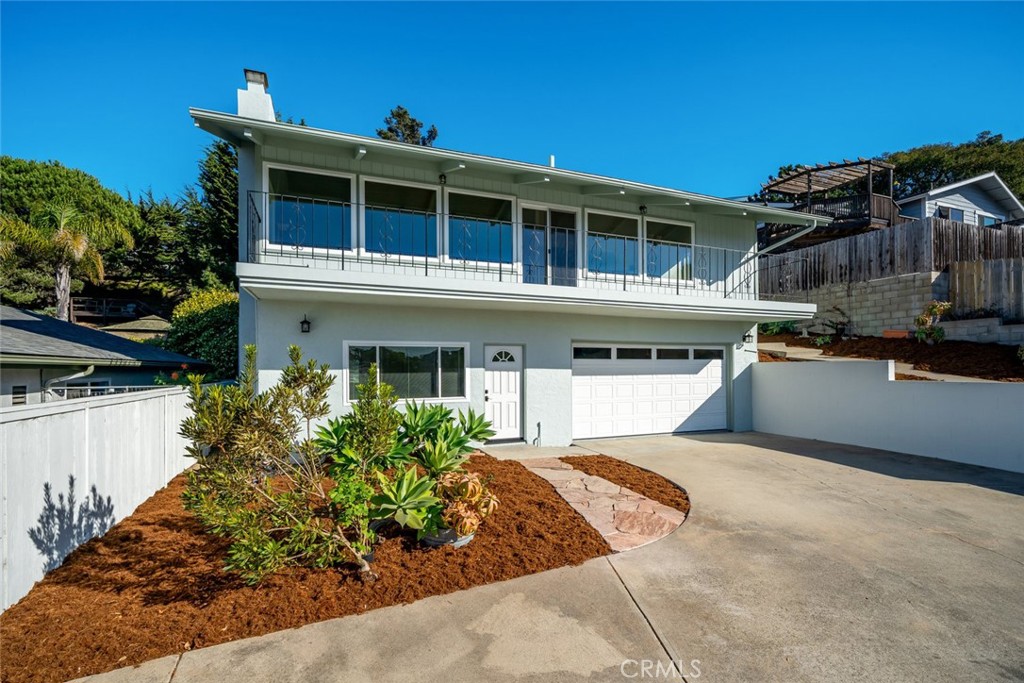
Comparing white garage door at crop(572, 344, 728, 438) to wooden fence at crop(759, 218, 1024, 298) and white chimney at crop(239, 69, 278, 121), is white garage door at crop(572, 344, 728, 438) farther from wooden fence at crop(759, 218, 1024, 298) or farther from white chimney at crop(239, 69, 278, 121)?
wooden fence at crop(759, 218, 1024, 298)

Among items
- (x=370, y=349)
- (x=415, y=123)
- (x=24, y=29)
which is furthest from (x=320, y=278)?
(x=415, y=123)

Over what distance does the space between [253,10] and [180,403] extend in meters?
7.30

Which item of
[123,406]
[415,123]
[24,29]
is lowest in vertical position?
[123,406]

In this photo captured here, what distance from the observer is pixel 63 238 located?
549 inches

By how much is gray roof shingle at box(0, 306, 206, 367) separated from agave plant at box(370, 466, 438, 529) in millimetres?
7095

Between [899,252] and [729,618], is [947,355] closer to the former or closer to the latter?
[899,252]

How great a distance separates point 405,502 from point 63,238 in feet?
57.1

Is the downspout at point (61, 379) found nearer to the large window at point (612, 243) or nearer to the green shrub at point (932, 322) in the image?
the large window at point (612, 243)

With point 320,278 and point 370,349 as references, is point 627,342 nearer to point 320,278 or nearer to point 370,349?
point 370,349

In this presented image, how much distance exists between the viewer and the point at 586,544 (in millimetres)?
4160

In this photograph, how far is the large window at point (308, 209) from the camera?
24.1ft

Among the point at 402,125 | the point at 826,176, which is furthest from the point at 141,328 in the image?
the point at 826,176

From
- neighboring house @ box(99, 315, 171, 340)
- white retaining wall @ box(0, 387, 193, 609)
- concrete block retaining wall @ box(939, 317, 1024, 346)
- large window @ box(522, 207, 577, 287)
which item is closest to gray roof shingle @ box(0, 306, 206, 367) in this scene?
white retaining wall @ box(0, 387, 193, 609)

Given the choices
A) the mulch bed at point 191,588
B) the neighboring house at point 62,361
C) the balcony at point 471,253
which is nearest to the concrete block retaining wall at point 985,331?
the balcony at point 471,253
